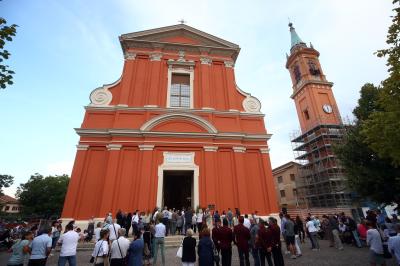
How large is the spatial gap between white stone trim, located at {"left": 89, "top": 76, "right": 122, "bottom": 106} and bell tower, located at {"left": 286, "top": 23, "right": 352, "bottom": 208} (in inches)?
861

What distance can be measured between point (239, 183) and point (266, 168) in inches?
90.3

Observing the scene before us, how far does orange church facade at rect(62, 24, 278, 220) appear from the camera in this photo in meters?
13.5

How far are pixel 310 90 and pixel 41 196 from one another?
49.3m

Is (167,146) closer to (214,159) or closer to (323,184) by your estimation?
(214,159)

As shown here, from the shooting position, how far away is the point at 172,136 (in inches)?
581

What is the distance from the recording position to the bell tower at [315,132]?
28016 mm

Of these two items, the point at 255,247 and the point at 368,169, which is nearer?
the point at 255,247

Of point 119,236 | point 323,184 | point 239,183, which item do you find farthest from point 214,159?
point 323,184

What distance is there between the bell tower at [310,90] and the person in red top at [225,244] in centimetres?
3261

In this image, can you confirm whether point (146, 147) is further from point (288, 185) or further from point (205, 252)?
point (288, 185)

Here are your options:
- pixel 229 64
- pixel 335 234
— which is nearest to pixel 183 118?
pixel 229 64

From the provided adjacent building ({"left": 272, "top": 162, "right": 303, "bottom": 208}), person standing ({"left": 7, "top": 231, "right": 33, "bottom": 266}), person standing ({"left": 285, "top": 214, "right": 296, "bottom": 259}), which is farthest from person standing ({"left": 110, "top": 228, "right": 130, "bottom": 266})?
adjacent building ({"left": 272, "top": 162, "right": 303, "bottom": 208})

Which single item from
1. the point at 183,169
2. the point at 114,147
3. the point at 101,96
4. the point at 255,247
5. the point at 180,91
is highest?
the point at 180,91

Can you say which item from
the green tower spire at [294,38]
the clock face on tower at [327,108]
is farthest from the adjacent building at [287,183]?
the green tower spire at [294,38]
